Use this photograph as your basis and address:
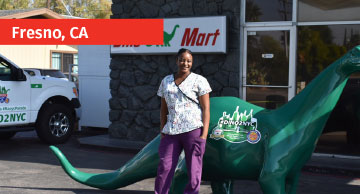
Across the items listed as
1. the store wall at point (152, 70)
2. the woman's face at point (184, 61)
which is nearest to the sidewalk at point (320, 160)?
the store wall at point (152, 70)

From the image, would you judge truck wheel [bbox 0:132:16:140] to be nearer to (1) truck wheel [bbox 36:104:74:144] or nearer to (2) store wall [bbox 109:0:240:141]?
(1) truck wheel [bbox 36:104:74:144]

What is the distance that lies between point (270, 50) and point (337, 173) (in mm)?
2730

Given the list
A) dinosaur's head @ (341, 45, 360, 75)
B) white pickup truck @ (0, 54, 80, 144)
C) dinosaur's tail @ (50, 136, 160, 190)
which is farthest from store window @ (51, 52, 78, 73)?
dinosaur's head @ (341, 45, 360, 75)

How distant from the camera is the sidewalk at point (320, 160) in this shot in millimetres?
7859

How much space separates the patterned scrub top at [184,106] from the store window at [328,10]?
5.02 meters

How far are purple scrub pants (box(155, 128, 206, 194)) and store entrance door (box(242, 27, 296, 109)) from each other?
5.11 metres

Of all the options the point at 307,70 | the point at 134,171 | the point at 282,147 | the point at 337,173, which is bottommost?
the point at 337,173

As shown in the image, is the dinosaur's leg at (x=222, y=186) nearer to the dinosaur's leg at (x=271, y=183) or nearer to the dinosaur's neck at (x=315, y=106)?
the dinosaur's leg at (x=271, y=183)

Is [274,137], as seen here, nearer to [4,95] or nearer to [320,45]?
[320,45]

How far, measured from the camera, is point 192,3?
9.91m

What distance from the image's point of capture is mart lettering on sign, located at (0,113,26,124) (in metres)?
9.81

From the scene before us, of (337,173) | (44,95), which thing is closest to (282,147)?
(337,173)

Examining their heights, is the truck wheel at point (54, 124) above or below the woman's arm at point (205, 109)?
below

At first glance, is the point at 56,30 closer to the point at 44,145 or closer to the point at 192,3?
the point at 44,145
